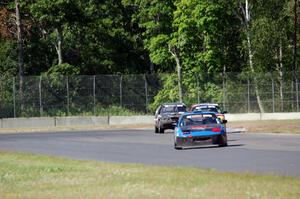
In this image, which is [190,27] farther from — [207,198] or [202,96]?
[207,198]

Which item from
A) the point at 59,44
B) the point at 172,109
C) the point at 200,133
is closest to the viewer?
the point at 200,133

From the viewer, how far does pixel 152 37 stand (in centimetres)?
7506

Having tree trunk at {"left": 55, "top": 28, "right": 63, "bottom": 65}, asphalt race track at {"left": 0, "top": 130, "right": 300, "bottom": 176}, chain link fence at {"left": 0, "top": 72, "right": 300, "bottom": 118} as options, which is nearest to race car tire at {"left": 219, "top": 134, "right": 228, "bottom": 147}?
asphalt race track at {"left": 0, "top": 130, "right": 300, "bottom": 176}

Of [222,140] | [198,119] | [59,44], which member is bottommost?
[222,140]

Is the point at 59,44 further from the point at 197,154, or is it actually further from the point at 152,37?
the point at 197,154

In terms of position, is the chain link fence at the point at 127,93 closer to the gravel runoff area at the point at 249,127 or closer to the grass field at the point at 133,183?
the gravel runoff area at the point at 249,127

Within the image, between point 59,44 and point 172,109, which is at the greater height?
point 59,44

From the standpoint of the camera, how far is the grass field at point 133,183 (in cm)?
1516

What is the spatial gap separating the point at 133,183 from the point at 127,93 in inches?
1814

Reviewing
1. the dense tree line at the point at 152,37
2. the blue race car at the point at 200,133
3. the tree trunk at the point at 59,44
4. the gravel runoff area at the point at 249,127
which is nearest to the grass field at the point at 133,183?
the blue race car at the point at 200,133

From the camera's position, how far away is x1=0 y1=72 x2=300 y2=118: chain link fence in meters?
60.1

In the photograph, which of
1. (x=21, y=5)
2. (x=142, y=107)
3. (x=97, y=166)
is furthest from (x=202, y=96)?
(x=97, y=166)

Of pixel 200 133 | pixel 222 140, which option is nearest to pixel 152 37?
pixel 222 140

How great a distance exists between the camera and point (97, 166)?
76.5ft
